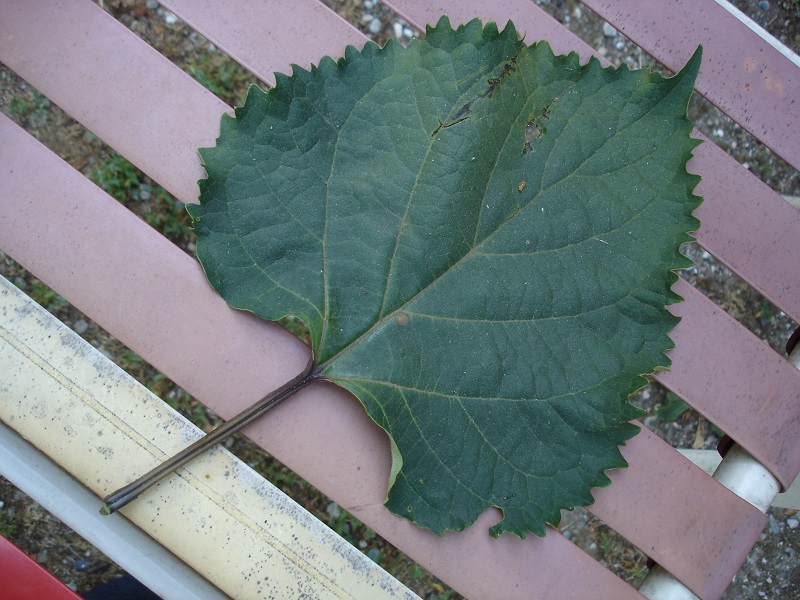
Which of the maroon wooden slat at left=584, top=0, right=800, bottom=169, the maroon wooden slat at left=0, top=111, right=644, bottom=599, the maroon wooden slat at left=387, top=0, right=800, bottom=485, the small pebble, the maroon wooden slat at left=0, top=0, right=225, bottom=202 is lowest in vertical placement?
the maroon wooden slat at left=0, top=111, right=644, bottom=599

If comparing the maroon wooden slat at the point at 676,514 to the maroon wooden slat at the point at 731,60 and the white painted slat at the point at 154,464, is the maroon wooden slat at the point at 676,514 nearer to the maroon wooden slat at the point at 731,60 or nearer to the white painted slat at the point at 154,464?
the white painted slat at the point at 154,464

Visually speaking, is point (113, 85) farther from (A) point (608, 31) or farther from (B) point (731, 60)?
(A) point (608, 31)

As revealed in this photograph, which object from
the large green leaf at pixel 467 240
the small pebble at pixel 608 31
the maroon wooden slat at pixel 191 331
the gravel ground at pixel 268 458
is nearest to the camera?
the large green leaf at pixel 467 240

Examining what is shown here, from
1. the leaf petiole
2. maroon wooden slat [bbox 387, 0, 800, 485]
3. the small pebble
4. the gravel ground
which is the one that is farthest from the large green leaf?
the small pebble

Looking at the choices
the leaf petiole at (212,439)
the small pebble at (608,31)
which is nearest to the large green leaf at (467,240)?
the leaf petiole at (212,439)

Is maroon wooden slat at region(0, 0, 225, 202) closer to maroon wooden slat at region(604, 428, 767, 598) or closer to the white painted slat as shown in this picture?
the white painted slat

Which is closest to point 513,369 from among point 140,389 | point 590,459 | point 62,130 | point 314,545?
point 590,459

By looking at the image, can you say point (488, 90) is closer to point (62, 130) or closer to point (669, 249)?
point (669, 249)
